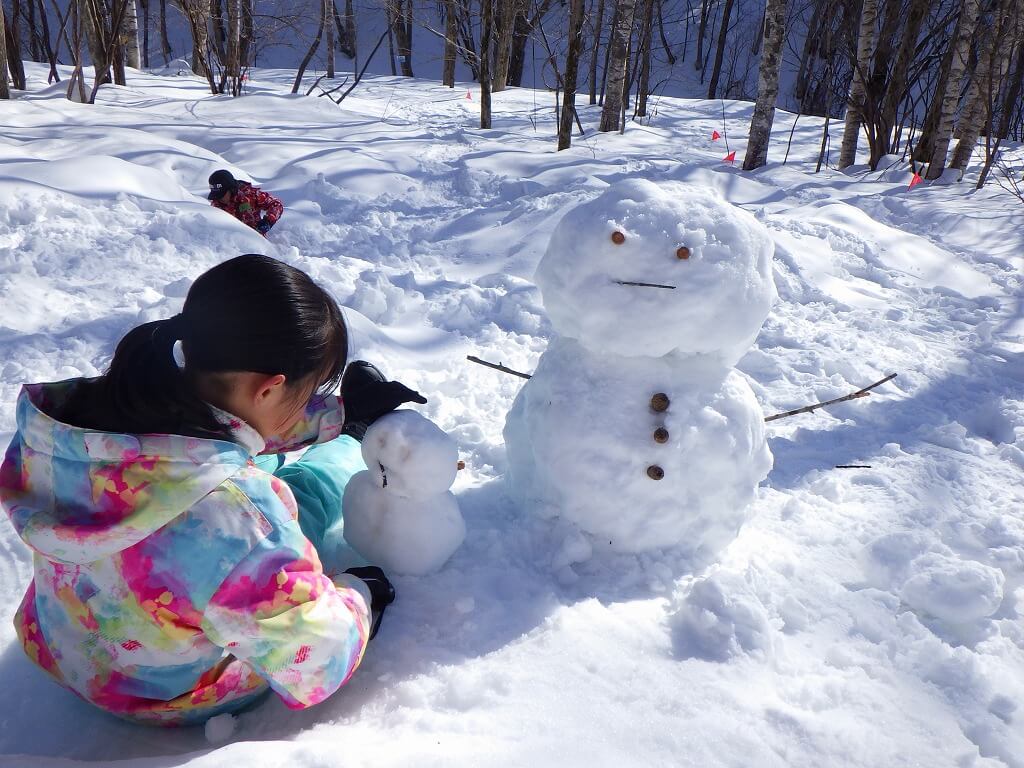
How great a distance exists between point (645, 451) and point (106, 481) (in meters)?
1.09

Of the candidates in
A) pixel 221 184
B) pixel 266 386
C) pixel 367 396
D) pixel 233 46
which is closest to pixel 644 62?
pixel 233 46

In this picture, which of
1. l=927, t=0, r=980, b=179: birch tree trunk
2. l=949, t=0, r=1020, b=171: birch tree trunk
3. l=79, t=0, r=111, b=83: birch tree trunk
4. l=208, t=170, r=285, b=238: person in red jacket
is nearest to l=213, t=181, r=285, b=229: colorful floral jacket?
l=208, t=170, r=285, b=238: person in red jacket

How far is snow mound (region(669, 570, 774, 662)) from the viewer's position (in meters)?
1.50

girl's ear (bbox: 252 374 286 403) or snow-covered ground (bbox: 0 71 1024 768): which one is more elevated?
girl's ear (bbox: 252 374 286 403)

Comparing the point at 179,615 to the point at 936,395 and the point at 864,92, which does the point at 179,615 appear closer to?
the point at 936,395

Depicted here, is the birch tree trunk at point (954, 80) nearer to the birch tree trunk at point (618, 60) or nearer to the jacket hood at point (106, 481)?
the birch tree trunk at point (618, 60)

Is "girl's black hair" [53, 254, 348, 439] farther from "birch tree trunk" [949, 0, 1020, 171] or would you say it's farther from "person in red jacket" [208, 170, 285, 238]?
"birch tree trunk" [949, 0, 1020, 171]

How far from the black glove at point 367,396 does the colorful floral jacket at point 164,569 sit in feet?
1.23

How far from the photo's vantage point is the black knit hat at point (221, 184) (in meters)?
4.19

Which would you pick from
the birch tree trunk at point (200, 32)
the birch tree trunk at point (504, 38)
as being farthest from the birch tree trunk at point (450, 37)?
the birch tree trunk at point (200, 32)

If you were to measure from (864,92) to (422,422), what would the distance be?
27.6ft

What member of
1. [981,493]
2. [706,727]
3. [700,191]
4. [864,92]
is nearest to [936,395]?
[981,493]

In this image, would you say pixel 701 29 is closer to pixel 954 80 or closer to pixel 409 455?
pixel 954 80

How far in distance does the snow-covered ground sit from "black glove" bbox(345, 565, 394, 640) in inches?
1.9
